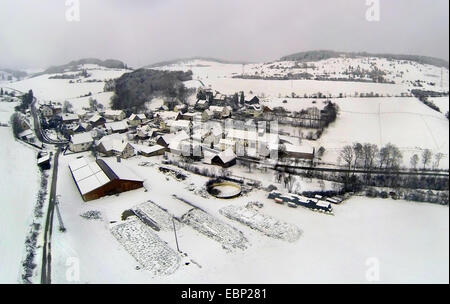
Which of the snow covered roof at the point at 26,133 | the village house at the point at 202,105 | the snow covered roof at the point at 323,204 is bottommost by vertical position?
the snow covered roof at the point at 323,204

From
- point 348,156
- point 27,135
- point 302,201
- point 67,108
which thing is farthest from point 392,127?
point 67,108

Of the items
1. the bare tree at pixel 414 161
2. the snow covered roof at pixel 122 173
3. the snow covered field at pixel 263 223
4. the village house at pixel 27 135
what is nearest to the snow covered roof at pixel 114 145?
the snow covered roof at pixel 122 173

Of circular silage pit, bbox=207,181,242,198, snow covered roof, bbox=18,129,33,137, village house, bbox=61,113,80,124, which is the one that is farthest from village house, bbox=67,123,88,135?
circular silage pit, bbox=207,181,242,198

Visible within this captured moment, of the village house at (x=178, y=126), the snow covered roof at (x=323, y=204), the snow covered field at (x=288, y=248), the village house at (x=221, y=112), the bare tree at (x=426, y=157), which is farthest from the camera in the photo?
the village house at (x=221, y=112)

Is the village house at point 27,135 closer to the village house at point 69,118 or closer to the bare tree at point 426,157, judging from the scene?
the village house at point 69,118

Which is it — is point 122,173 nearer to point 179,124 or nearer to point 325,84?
point 179,124

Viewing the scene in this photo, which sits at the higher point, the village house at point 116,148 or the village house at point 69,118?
the village house at point 69,118

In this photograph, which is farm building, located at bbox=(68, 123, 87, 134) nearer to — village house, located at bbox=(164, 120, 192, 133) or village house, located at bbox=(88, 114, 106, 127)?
village house, located at bbox=(88, 114, 106, 127)

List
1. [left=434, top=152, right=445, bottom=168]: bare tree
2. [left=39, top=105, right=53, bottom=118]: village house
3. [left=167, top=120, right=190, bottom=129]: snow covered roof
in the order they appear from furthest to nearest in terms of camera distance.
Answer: [left=39, top=105, right=53, bottom=118]: village house → [left=167, top=120, right=190, bottom=129]: snow covered roof → [left=434, top=152, right=445, bottom=168]: bare tree
